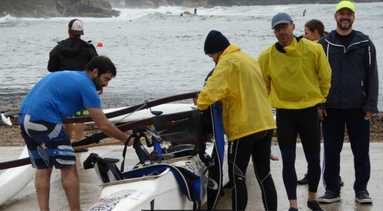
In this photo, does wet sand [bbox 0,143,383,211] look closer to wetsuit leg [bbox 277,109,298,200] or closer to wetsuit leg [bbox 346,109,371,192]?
wetsuit leg [bbox 346,109,371,192]

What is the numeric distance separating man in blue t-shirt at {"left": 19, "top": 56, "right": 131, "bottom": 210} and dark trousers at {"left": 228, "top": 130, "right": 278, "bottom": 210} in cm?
100

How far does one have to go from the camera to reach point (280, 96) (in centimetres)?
463

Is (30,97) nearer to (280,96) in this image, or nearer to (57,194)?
(57,194)

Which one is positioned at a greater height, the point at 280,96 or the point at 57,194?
the point at 280,96

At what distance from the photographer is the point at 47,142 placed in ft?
14.4

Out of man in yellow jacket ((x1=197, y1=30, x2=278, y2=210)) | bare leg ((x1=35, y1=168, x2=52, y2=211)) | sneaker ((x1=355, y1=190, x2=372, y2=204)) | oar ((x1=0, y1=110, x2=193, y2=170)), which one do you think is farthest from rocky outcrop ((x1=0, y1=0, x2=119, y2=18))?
man in yellow jacket ((x1=197, y1=30, x2=278, y2=210))

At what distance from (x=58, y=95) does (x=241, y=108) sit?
1509mm

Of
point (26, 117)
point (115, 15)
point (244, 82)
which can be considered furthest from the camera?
point (115, 15)

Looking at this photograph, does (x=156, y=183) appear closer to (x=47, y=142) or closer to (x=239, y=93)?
(x=239, y=93)

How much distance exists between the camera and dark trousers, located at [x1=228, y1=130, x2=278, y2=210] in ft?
13.7

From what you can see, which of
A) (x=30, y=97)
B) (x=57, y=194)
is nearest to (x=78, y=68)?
(x=57, y=194)

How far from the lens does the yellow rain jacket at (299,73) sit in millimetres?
4469

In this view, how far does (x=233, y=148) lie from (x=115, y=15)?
13568 centimetres

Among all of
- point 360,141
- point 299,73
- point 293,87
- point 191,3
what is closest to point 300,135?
point 293,87
